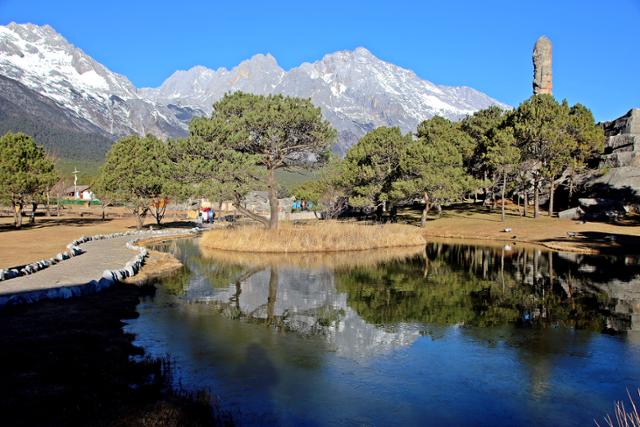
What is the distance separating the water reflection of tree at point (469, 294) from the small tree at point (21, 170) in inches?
1254

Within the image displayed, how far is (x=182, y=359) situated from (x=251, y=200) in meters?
85.8

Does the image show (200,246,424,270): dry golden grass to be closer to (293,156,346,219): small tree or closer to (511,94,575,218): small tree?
(293,156,346,219): small tree

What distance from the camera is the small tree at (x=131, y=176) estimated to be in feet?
152

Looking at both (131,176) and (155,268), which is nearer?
(155,268)

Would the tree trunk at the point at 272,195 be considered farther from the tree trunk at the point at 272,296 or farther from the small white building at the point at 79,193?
the small white building at the point at 79,193

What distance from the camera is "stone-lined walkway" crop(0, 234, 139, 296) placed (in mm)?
18297

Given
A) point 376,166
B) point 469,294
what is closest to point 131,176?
point 376,166

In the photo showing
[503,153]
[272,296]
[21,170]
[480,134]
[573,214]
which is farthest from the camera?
[480,134]

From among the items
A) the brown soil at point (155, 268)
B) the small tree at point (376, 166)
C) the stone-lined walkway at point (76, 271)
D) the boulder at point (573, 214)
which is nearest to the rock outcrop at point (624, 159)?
the boulder at point (573, 214)

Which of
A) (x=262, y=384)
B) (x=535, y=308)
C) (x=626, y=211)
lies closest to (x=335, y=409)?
(x=262, y=384)

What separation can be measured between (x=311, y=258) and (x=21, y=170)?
2872 cm

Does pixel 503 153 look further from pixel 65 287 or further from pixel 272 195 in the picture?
pixel 65 287

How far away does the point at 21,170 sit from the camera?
45406 millimetres

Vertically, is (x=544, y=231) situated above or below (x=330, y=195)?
below
